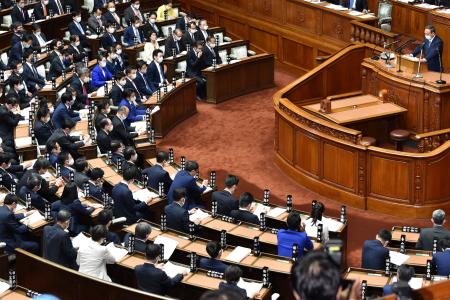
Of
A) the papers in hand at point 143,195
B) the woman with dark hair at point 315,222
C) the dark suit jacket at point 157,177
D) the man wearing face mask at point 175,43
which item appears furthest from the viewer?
the man wearing face mask at point 175,43

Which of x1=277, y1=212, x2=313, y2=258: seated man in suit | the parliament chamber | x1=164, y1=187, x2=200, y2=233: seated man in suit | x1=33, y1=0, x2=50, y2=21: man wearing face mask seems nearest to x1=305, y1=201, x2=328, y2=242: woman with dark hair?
the parliament chamber

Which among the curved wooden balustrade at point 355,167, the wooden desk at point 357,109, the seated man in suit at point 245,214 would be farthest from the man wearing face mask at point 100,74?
the seated man in suit at point 245,214

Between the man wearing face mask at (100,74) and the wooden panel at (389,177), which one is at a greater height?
the man wearing face mask at (100,74)

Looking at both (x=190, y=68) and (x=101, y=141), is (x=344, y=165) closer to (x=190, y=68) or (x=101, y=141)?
(x=101, y=141)

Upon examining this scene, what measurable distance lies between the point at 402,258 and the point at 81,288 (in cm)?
363

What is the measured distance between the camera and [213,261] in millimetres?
9703

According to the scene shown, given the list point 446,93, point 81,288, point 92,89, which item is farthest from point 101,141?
point 446,93

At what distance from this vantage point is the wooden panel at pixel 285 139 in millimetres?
14453

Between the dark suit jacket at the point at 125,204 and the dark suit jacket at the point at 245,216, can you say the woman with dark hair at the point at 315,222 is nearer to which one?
the dark suit jacket at the point at 245,216

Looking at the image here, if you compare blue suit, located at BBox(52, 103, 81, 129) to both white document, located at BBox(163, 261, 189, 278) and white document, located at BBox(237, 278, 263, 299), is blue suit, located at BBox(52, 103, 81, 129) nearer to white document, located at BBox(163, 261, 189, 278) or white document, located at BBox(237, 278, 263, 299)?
white document, located at BBox(163, 261, 189, 278)

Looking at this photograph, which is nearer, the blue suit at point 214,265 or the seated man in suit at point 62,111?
the blue suit at point 214,265

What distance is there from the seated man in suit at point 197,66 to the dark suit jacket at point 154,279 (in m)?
9.21

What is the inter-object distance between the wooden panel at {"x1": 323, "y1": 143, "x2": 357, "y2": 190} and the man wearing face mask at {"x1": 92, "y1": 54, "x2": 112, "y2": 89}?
5.31 meters

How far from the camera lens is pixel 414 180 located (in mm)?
12789
